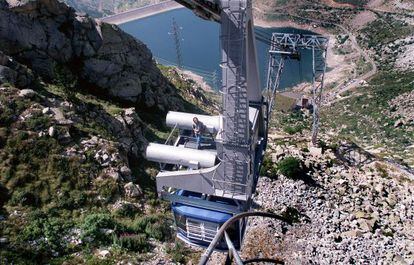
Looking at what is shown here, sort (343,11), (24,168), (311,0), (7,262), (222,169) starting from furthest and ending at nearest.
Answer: (311,0), (343,11), (24,168), (7,262), (222,169)

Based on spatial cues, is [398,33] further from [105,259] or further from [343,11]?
[105,259]

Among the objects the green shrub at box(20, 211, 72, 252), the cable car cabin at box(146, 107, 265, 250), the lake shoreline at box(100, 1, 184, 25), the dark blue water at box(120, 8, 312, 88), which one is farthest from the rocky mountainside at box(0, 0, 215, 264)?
the lake shoreline at box(100, 1, 184, 25)

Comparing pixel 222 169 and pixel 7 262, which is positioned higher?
pixel 222 169

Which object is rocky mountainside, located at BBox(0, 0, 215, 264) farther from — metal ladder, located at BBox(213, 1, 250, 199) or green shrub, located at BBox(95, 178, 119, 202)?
metal ladder, located at BBox(213, 1, 250, 199)

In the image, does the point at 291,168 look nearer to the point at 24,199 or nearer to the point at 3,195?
the point at 24,199

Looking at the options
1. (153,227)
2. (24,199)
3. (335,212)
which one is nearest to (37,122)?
(24,199)

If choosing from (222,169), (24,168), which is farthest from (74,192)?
(222,169)
